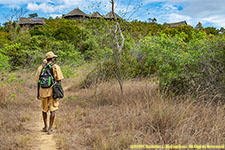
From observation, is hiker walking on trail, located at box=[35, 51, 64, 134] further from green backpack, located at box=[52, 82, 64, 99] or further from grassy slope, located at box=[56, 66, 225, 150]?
grassy slope, located at box=[56, 66, 225, 150]

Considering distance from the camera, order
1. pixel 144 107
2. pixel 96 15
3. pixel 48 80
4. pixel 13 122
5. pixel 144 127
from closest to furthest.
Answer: pixel 144 127, pixel 48 80, pixel 13 122, pixel 144 107, pixel 96 15

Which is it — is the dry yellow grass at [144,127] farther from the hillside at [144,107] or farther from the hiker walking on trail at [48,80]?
the hiker walking on trail at [48,80]

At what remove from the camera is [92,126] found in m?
5.43

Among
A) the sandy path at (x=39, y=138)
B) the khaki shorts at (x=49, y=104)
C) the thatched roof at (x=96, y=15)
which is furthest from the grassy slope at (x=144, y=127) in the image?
the thatched roof at (x=96, y=15)

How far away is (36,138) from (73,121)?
47.8 inches

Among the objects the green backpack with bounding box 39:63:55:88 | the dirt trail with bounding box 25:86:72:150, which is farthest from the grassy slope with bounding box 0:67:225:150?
the green backpack with bounding box 39:63:55:88

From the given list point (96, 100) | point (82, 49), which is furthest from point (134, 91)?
point (82, 49)

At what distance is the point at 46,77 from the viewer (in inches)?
195

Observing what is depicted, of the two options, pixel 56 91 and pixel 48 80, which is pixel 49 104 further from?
pixel 48 80

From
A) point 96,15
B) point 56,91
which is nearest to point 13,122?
point 56,91

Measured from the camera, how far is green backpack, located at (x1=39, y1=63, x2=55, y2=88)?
4.92 meters

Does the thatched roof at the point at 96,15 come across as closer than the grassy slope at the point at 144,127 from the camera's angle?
No

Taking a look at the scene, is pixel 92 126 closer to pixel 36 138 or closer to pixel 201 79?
pixel 36 138

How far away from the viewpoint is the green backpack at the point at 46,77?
16.1 feet
